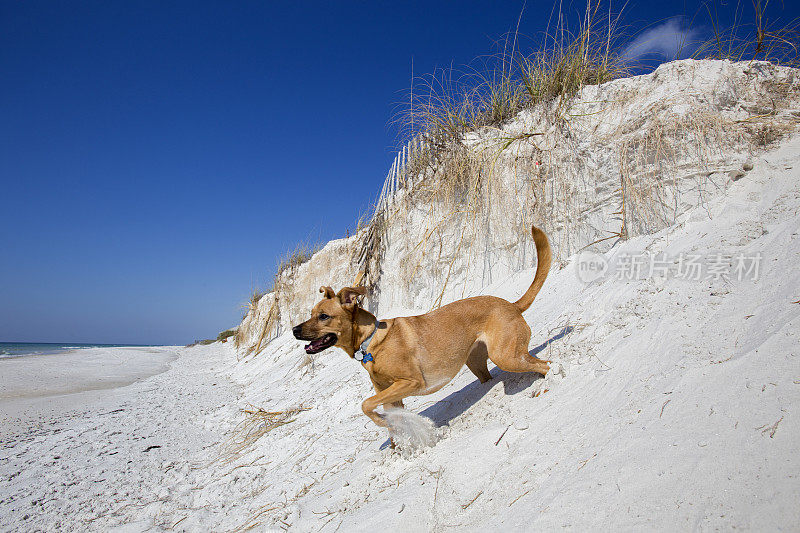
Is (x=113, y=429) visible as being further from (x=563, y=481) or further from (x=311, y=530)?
(x=563, y=481)

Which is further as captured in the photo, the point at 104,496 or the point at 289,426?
the point at 289,426

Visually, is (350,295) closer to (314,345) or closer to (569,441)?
(314,345)

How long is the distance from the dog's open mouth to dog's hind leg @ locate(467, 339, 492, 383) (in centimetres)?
128

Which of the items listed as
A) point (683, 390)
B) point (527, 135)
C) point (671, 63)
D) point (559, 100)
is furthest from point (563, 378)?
point (671, 63)

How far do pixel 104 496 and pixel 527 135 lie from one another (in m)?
7.18

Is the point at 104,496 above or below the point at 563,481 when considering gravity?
below

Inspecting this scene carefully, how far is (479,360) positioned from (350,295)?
1406 millimetres

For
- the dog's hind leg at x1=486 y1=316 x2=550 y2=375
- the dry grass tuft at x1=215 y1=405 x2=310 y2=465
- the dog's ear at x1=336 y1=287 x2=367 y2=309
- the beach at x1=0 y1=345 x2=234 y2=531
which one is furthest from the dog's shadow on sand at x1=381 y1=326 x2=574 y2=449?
the beach at x1=0 y1=345 x2=234 y2=531

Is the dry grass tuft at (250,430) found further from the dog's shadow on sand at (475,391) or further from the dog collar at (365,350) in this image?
the dog collar at (365,350)

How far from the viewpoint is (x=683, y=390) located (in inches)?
84.0

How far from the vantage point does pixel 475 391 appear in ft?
12.2

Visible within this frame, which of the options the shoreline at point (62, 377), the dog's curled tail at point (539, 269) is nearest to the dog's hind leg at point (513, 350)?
the dog's curled tail at point (539, 269)

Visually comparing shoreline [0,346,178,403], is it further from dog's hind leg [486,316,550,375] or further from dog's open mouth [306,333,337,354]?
dog's hind leg [486,316,550,375]

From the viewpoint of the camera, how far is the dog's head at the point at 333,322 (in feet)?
11.4
